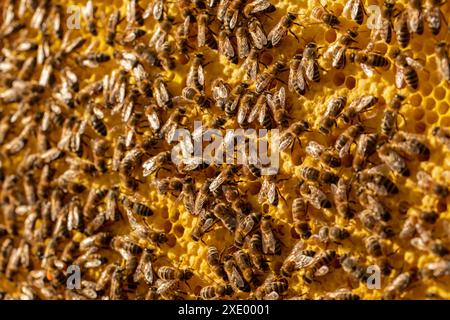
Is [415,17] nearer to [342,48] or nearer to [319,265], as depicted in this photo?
[342,48]

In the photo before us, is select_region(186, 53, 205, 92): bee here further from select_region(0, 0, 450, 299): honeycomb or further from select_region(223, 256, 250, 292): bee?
select_region(223, 256, 250, 292): bee

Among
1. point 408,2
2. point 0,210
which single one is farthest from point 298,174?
point 0,210

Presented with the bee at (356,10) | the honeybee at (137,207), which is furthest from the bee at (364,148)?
the honeybee at (137,207)

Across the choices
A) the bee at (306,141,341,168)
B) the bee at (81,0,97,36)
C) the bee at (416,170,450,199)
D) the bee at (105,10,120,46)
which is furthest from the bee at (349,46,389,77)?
the bee at (81,0,97,36)

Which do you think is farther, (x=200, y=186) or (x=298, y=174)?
(x=200, y=186)

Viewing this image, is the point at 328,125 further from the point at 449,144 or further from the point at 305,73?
the point at 449,144

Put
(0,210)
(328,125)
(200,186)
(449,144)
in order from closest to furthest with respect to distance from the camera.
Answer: (449,144) → (328,125) → (200,186) → (0,210)
